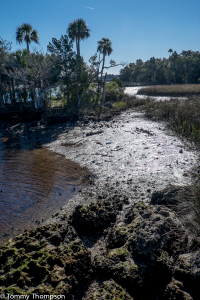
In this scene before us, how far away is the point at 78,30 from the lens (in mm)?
26594

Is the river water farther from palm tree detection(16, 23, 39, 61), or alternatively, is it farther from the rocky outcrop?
palm tree detection(16, 23, 39, 61)

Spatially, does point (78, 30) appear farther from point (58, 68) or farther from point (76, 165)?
point (76, 165)

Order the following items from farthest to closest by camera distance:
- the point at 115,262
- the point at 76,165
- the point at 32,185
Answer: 1. the point at 76,165
2. the point at 32,185
3. the point at 115,262

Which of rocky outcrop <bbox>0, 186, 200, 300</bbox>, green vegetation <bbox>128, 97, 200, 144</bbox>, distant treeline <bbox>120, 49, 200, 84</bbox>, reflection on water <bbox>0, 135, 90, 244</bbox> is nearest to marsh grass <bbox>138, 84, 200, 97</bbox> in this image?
green vegetation <bbox>128, 97, 200, 144</bbox>

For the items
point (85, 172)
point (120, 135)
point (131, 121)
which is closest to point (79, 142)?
point (120, 135)

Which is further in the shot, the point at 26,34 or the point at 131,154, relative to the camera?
the point at 26,34

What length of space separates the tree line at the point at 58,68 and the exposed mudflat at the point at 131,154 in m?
7.33

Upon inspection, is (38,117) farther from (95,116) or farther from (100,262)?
(100,262)

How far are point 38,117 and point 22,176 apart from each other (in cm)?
1350

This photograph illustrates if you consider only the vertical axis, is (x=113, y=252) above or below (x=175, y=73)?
below

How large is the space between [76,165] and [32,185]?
8.68ft

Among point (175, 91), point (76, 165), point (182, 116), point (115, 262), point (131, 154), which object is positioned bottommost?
point (115, 262)

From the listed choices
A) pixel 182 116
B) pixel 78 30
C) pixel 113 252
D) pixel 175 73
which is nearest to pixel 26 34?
pixel 78 30

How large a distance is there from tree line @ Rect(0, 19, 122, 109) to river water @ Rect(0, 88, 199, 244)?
25.1 ft
